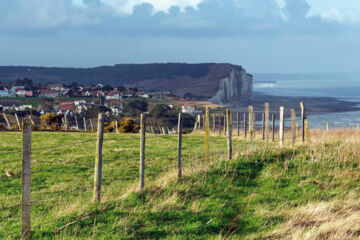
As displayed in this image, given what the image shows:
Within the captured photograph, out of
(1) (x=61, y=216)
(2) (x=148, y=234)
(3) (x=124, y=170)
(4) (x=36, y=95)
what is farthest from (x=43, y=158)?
(4) (x=36, y=95)

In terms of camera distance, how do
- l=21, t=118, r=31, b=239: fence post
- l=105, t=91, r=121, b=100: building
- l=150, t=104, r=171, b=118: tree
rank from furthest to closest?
1. l=105, t=91, r=121, b=100: building
2. l=150, t=104, r=171, b=118: tree
3. l=21, t=118, r=31, b=239: fence post

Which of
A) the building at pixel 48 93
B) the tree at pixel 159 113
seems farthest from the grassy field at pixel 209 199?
the building at pixel 48 93

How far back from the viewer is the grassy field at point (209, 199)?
9.01m

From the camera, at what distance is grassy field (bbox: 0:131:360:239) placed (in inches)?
355

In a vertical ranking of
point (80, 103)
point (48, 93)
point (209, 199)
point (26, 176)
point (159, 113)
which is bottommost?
point (159, 113)

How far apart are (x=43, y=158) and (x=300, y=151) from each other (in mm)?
11303

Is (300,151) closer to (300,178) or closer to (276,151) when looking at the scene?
(276,151)

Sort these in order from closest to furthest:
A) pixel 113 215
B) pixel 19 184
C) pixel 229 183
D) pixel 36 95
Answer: pixel 113 215 → pixel 229 183 → pixel 19 184 → pixel 36 95

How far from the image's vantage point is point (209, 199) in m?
11.5

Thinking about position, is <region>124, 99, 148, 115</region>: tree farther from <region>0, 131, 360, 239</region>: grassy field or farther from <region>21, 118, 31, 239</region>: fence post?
<region>21, 118, 31, 239</region>: fence post

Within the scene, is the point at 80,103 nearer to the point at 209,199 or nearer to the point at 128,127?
the point at 128,127

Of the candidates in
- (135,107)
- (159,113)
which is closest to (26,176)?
(159,113)

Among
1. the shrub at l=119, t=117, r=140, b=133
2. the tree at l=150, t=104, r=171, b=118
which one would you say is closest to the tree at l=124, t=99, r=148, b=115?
the tree at l=150, t=104, r=171, b=118

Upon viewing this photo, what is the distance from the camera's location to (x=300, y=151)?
16.9 meters
